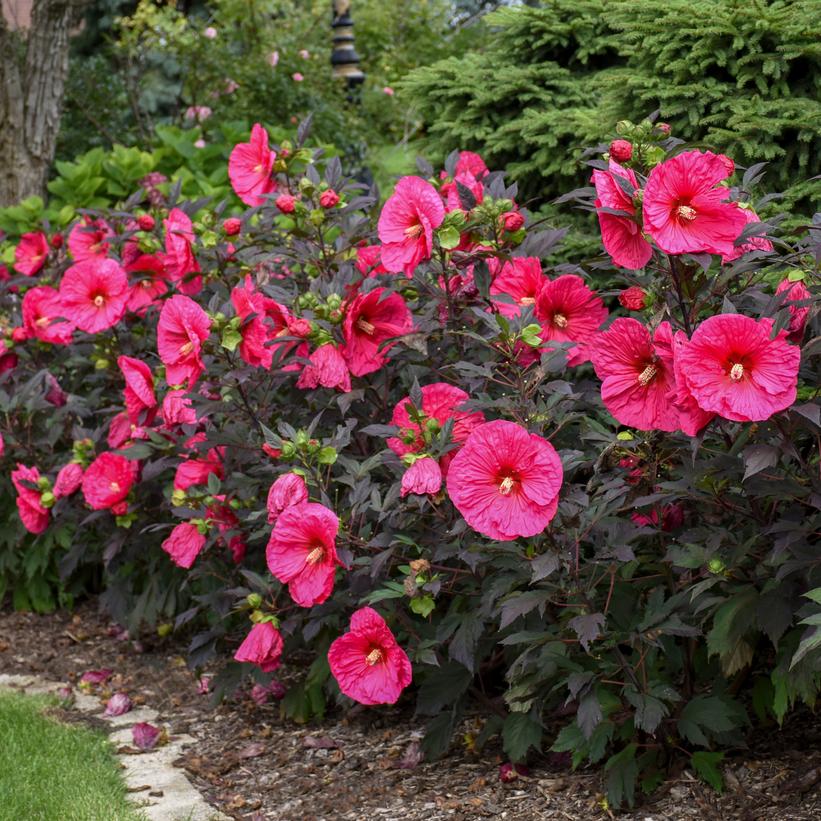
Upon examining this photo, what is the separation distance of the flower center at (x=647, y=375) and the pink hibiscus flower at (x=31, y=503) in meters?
2.25

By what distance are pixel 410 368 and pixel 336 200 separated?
0.47 metres

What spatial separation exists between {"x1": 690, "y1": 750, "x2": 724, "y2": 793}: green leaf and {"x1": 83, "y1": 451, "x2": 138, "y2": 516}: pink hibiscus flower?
184 centimetres

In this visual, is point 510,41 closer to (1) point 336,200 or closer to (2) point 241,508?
(1) point 336,200

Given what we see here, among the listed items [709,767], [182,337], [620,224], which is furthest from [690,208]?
[182,337]

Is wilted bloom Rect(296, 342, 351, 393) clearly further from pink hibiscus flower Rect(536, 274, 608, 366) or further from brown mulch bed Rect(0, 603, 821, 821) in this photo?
brown mulch bed Rect(0, 603, 821, 821)

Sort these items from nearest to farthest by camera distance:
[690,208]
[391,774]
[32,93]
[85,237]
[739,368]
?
[739,368]
[690,208]
[391,774]
[85,237]
[32,93]

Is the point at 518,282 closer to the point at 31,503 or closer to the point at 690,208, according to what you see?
the point at 690,208

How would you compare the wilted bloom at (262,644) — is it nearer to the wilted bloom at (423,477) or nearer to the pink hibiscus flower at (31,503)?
the wilted bloom at (423,477)

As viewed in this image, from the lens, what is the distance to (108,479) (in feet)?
11.6

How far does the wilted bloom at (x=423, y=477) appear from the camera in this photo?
95.2 inches

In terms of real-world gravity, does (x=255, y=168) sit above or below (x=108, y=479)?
above

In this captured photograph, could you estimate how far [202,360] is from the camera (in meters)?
3.02

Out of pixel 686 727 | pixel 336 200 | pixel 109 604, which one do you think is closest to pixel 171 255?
pixel 336 200

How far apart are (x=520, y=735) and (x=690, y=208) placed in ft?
4.11
